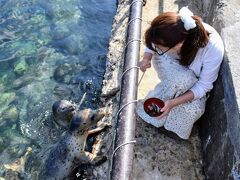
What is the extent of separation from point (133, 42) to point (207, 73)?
128 centimetres

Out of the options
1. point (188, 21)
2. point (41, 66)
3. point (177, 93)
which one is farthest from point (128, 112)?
point (41, 66)

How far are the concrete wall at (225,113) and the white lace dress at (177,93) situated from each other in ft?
0.69

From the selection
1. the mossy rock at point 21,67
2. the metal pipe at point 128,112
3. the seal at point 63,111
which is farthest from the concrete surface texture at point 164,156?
the mossy rock at point 21,67

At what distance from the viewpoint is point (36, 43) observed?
871cm

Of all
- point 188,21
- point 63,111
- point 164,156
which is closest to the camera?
point 188,21

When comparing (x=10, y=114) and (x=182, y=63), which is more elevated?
(x=182, y=63)

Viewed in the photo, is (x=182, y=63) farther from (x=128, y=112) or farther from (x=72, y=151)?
(x=72, y=151)

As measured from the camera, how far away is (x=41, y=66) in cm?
807

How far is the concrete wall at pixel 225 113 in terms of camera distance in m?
4.12

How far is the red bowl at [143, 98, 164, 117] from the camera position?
4.83 m

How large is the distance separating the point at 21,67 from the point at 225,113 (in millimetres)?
4878

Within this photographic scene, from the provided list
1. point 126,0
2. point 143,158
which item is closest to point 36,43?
point 126,0

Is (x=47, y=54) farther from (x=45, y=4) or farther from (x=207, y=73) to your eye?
(x=207, y=73)

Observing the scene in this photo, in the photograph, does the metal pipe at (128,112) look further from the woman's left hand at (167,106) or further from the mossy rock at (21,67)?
the mossy rock at (21,67)
